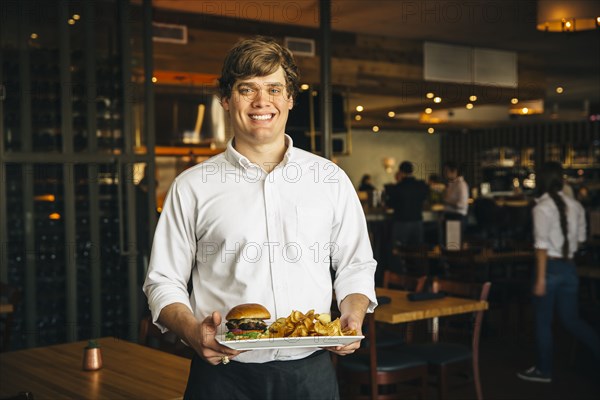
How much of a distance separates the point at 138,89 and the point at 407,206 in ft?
12.0

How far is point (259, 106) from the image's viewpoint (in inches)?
74.0

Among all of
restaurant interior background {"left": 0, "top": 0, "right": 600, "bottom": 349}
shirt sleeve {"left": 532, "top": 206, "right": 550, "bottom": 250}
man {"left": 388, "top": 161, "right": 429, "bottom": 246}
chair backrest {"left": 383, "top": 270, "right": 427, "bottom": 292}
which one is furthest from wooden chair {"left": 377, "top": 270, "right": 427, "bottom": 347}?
man {"left": 388, "top": 161, "right": 429, "bottom": 246}

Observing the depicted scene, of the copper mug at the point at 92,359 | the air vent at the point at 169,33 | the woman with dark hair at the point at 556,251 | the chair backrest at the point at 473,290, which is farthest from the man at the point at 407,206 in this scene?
the copper mug at the point at 92,359

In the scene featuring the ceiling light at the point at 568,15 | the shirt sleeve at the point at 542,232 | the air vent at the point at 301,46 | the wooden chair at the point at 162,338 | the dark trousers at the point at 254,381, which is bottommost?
the wooden chair at the point at 162,338

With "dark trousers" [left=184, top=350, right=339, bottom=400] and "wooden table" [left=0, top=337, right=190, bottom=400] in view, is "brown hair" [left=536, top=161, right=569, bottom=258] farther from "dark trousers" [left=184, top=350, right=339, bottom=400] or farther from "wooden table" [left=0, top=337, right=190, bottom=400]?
"dark trousers" [left=184, top=350, right=339, bottom=400]

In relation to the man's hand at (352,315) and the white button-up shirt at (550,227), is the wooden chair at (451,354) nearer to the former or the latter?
the white button-up shirt at (550,227)

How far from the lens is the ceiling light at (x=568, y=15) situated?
5176 millimetres

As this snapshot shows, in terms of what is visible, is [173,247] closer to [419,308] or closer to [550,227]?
[419,308]

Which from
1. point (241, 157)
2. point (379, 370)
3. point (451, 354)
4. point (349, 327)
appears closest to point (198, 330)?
point (349, 327)

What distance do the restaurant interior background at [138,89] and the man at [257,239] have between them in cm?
324

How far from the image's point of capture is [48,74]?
5.04 meters

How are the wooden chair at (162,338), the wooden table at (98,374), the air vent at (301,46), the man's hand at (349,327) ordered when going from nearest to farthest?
the man's hand at (349,327) → the wooden table at (98,374) → the wooden chair at (162,338) → the air vent at (301,46)

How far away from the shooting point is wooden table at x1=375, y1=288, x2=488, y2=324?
402 cm

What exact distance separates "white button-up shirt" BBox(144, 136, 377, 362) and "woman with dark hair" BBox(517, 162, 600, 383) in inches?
137
